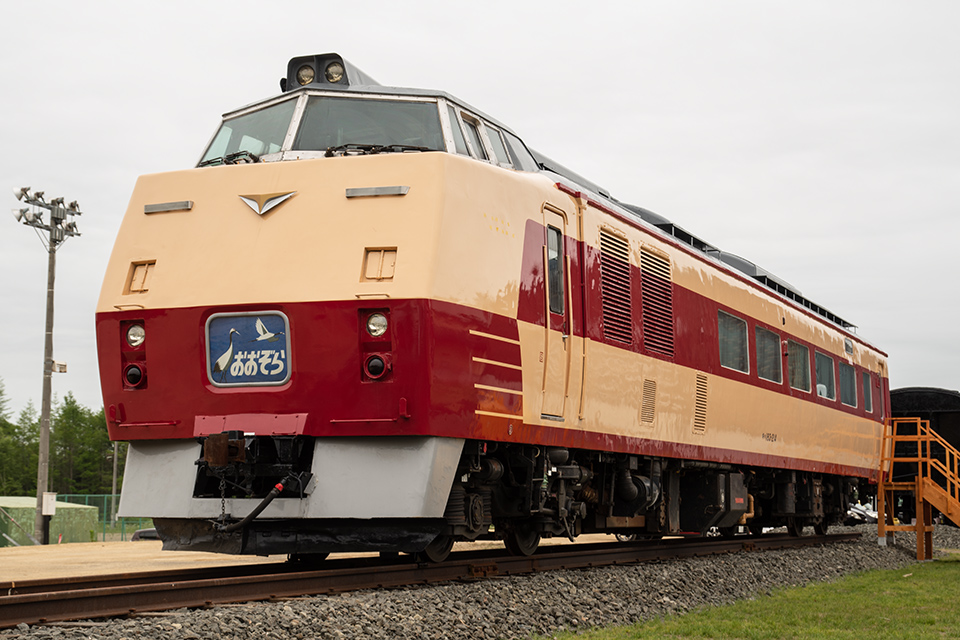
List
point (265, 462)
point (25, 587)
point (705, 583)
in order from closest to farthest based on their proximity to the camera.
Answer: point (25, 587) < point (265, 462) < point (705, 583)

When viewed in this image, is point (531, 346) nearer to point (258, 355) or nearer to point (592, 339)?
point (592, 339)

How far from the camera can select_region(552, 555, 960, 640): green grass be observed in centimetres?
781

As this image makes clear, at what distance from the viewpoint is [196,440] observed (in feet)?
26.4

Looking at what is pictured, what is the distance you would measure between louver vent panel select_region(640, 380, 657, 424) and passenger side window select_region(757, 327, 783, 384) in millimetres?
4091

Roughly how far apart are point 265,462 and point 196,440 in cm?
62

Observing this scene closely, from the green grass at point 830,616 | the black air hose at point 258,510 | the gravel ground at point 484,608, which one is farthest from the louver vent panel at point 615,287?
the black air hose at point 258,510

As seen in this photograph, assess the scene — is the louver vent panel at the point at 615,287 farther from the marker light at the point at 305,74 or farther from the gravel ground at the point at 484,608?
the marker light at the point at 305,74

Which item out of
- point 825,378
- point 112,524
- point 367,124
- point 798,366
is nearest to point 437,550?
point 367,124

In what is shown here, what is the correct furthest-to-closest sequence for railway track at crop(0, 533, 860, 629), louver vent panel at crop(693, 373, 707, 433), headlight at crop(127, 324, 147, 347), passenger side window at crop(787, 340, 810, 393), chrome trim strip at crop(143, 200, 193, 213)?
passenger side window at crop(787, 340, 810, 393)
louver vent panel at crop(693, 373, 707, 433)
chrome trim strip at crop(143, 200, 193, 213)
headlight at crop(127, 324, 147, 347)
railway track at crop(0, 533, 860, 629)

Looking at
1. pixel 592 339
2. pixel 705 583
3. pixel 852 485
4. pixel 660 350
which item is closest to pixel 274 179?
pixel 592 339

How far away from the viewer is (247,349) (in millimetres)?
7980

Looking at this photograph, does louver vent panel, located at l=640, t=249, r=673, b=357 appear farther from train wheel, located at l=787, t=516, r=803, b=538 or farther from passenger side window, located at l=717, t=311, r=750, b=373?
train wheel, located at l=787, t=516, r=803, b=538

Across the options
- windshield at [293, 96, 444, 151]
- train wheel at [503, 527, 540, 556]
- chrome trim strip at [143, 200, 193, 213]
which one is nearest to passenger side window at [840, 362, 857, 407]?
train wheel at [503, 527, 540, 556]

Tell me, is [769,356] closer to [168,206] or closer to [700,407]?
[700,407]
